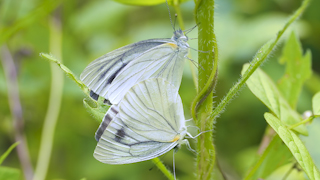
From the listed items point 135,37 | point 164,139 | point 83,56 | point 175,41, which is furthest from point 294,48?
point 83,56

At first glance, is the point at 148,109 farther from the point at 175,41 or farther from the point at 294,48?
the point at 294,48

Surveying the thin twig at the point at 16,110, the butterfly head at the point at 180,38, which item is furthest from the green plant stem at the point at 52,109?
the butterfly head at the point at 180,38

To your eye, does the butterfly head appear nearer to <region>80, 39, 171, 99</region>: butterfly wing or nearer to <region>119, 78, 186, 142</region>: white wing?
<region>80, 39, 171, 99</region>: butterfly wing

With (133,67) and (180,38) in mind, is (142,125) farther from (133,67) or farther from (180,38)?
(180,38)

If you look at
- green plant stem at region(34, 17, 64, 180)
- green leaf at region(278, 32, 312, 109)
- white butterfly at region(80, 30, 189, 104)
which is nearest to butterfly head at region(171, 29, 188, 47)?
white butterfly at region(80, 30, 189, 104)

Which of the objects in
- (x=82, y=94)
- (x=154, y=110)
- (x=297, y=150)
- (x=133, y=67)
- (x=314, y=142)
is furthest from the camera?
(x=82, y=94)

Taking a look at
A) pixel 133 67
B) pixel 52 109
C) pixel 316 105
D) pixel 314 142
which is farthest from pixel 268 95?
pixel 52 109
